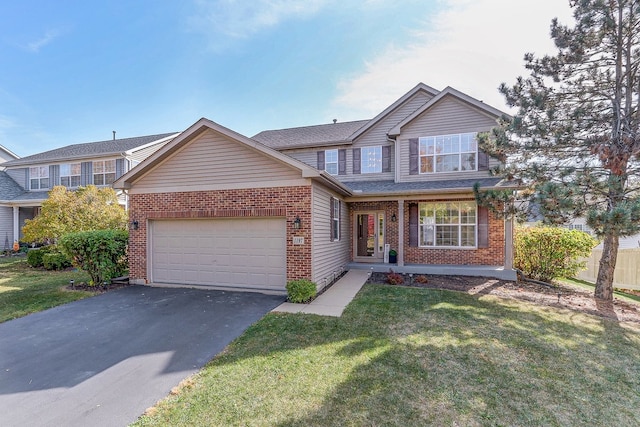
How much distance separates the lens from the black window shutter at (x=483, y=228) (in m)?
11.1

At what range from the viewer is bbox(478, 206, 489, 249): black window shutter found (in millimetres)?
11109

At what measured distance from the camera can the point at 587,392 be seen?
3.59 m

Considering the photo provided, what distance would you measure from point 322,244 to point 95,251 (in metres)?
6.83

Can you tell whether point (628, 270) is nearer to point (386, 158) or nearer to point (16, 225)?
point (386, 158)

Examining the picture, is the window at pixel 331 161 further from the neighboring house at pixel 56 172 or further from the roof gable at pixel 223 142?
the neighboring house at pixel 56 172

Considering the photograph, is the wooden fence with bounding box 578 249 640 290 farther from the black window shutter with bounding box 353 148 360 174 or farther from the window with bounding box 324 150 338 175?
the window with bounding box 324 150 338 175

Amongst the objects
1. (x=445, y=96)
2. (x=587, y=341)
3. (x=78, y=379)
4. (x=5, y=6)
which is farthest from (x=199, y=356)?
(x=5, y=6)

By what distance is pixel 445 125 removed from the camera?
468 inches

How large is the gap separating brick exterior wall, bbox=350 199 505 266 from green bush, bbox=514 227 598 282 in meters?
0.90

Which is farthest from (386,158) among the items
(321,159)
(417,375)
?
→ (417,375)

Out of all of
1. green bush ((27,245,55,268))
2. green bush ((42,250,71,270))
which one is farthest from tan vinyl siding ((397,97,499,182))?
green bush ((27,245,55,268))

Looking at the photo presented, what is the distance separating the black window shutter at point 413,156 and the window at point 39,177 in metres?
23.4

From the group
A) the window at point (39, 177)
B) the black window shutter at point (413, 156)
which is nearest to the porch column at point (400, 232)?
the black window shutter at point (413, 156)

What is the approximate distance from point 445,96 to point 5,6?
15.8 m
